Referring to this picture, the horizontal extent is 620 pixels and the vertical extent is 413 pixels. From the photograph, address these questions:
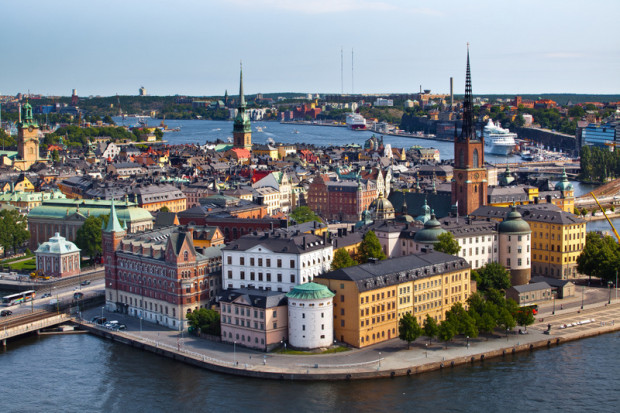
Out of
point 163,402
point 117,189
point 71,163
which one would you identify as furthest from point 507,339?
point 71,163

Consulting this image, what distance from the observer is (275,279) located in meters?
54.5

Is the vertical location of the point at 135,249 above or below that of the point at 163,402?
above

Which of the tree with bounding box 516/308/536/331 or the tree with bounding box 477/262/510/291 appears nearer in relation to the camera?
the tree with bounding box 516/308/536/331

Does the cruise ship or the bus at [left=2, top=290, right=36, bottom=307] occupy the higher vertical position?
the cruise ship

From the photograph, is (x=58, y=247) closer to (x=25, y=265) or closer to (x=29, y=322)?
(x=25, y=265)

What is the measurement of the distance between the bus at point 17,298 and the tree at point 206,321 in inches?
604

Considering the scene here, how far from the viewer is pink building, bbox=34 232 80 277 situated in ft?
225

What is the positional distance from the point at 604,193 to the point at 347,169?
35.9 m

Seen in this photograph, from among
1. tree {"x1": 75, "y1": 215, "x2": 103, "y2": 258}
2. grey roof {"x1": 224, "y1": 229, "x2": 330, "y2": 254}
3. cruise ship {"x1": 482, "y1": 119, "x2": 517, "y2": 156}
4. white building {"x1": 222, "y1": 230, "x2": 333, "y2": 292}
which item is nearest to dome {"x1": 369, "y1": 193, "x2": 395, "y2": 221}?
grey roof {"x1": 224, "y1": 229, "x2": 330, "y2": 254}

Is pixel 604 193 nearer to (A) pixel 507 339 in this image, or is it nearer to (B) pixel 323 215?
(B) pixel 323 215

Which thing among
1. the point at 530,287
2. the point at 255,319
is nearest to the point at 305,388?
the point at 255,319

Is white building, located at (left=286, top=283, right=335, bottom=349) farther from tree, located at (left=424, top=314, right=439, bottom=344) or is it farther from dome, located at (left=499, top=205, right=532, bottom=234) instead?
dome, located at (left=499, top=205, right=532, bottom=234)

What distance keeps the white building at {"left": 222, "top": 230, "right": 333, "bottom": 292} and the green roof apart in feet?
16.2

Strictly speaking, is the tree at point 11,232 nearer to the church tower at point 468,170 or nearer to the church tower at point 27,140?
the church tower at point 468,170
